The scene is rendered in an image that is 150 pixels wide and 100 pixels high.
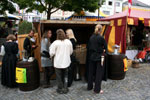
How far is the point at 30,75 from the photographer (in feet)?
11.9

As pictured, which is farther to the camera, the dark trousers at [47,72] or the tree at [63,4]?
the tree at [63,4]

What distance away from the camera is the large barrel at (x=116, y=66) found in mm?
4559

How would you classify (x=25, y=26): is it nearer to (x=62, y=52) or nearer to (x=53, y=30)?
(x=53, y=30)

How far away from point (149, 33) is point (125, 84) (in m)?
5.15

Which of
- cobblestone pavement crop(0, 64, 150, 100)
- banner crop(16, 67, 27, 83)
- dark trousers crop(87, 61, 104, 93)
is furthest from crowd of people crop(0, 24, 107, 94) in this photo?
banner crop(16, 67, 27, 83)

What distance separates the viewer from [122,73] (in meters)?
4.66

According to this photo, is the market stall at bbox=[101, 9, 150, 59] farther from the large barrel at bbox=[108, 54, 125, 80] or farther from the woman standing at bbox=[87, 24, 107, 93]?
the woman standing at bbox=[87, 24, 107, 93]

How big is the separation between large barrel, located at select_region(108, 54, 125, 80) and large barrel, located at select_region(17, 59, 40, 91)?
248 centimetres

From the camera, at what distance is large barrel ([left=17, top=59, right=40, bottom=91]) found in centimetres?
357

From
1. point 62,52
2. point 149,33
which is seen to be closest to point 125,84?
point 62,52

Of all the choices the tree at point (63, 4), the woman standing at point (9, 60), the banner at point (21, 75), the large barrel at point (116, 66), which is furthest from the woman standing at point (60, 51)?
the tree at point (63, 4)

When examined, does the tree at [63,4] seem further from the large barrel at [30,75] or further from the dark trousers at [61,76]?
the dark trousers at [61,76]

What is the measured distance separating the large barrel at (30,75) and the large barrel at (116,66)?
8.15 feet

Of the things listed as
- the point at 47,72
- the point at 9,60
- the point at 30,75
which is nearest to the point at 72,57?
the point at 47,72
